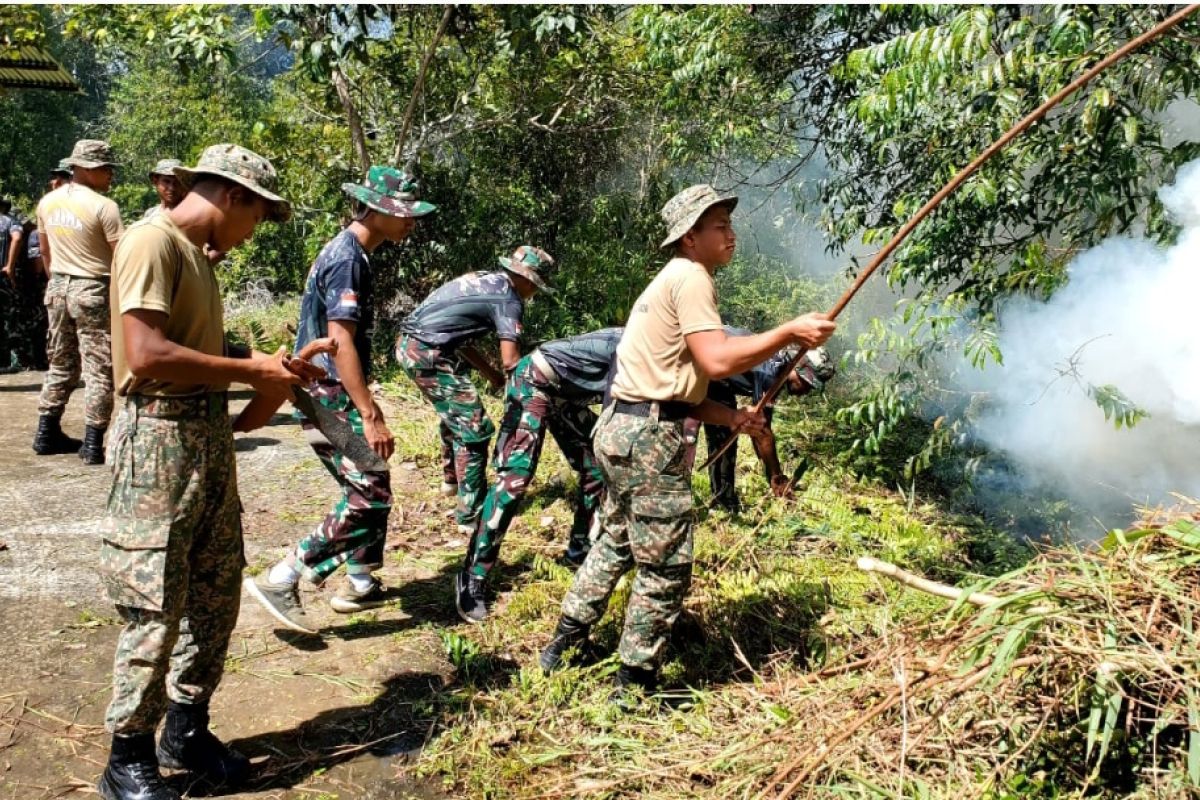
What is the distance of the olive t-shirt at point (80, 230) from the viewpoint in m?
6.04

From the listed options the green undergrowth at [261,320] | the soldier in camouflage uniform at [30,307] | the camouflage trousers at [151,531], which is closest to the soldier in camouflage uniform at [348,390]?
the camouflage trousers at [151,531]

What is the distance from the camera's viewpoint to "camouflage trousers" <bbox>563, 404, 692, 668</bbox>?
3.42 meters

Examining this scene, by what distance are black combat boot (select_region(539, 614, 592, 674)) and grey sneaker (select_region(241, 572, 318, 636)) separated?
120 centimetres

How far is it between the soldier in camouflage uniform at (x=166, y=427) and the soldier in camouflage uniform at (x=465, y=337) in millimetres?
2308

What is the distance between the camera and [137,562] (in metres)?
2.68

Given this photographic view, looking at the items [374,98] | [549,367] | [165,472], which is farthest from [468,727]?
[374,98]

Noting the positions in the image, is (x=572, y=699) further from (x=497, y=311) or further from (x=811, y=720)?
(x=497, y=311)

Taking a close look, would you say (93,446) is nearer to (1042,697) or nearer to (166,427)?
(166,427)

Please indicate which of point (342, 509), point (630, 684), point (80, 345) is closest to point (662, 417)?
point (630, 684)

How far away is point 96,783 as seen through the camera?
3.04 meters

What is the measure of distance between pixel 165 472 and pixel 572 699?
6.16ft

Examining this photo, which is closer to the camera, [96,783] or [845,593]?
[96,783]

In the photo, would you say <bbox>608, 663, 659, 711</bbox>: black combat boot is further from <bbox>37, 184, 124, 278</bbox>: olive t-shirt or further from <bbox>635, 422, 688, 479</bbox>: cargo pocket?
<bbox>37, 184, 124, 278</bbox>: olive t-shirt

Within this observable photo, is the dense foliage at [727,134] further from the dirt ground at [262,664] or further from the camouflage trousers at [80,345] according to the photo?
the dirt ground at [262,664]
